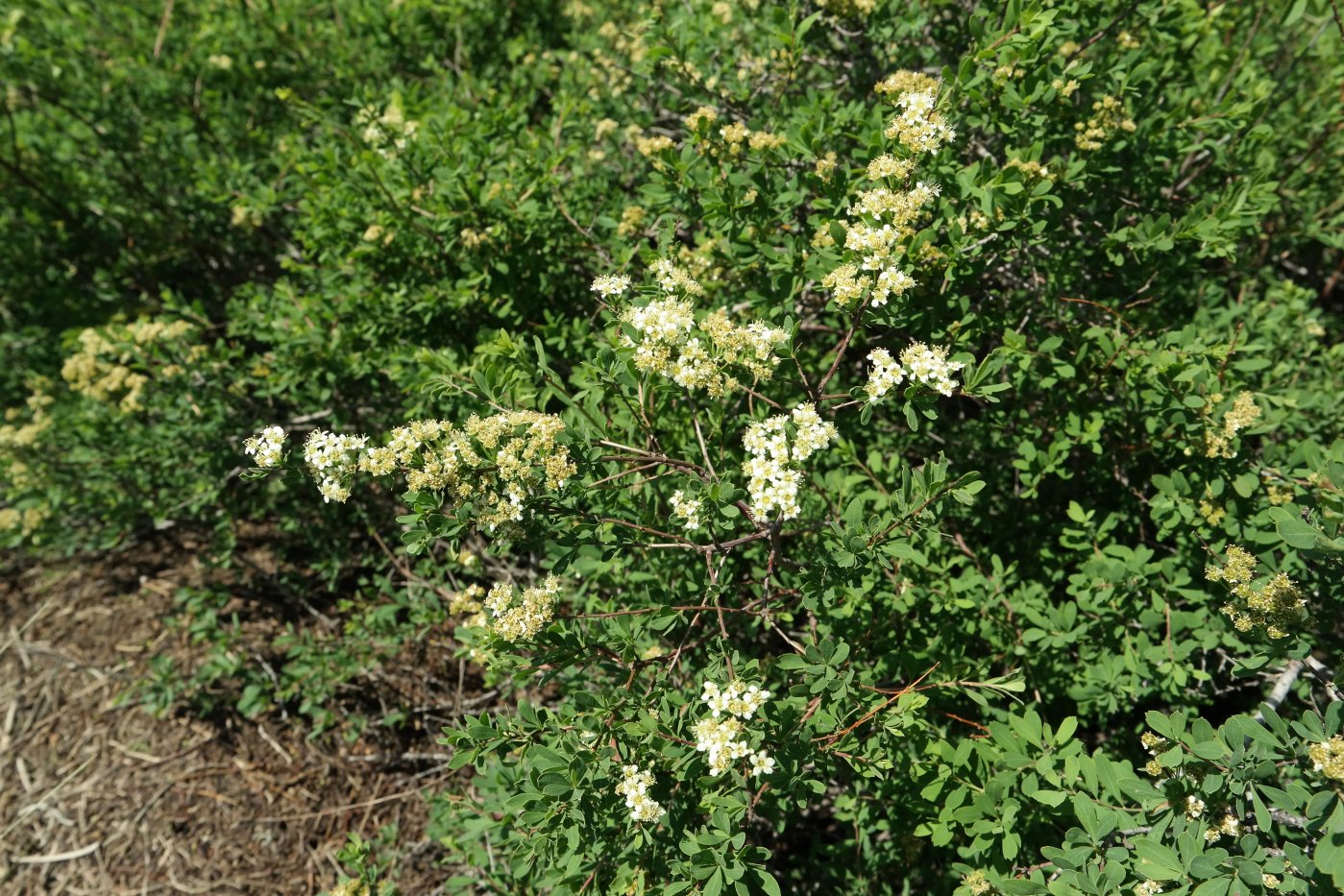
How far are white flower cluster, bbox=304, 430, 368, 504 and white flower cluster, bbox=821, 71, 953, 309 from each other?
4.39 feet

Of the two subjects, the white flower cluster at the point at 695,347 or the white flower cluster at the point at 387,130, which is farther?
the white flower cluster at the point at 387,130

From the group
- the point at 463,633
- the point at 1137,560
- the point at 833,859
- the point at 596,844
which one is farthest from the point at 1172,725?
the point at 463,633

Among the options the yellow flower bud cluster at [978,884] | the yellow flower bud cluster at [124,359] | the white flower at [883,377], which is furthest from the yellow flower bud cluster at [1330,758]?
the yellow flower bud cluster at [124,359]

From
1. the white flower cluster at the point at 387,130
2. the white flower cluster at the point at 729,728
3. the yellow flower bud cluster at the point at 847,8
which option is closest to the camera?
the white flower cluster at the point at 729,728

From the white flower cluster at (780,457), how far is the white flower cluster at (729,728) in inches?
17.7

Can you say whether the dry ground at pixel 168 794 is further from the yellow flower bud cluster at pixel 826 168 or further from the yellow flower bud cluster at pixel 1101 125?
the yellow flower bud cluster at pixel 1101 125

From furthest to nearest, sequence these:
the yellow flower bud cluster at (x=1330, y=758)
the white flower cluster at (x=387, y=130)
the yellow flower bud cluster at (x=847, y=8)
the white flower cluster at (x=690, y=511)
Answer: the white flower cluster at (x=387, y=130), the yellow flower bud cluster at (x=847, y=8), the white flower cluster at (x=690, y=511), the yellow flower bud cluster at (x=1330, y=758)

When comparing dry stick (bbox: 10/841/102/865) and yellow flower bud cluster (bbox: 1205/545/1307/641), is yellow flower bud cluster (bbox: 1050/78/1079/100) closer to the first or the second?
yellow flower bud cluster (bbox: 1205/545/1307/641)

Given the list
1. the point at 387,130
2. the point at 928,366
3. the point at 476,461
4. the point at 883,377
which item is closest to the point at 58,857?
the point at 476,461

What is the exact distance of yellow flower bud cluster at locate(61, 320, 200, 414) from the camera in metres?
3.64

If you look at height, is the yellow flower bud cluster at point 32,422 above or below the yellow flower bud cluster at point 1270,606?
below

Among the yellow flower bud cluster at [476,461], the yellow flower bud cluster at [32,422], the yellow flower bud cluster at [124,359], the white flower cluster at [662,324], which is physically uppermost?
the white flower cluster at [662,324]

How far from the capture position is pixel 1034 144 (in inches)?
95.7

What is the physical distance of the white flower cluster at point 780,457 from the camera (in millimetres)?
1936
